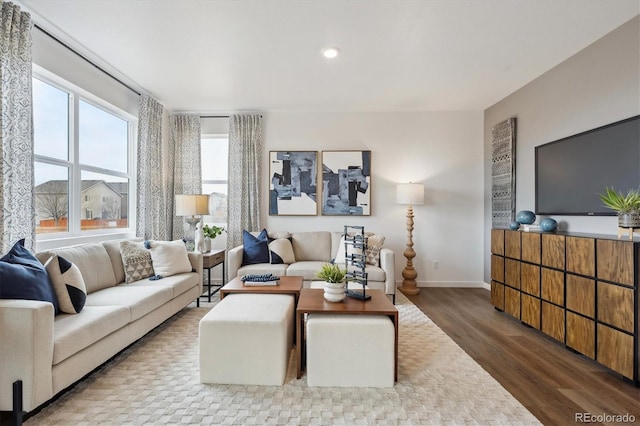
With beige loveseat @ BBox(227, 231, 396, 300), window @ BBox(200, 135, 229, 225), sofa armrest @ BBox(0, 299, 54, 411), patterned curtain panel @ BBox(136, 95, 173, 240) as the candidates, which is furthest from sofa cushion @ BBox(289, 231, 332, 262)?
sofa armrest @ BBox(0, 299, 54, 411)

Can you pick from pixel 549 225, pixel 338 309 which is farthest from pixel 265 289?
pixel 549 225

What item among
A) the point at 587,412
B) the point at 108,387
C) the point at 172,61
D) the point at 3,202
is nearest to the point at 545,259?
the point at 587,412

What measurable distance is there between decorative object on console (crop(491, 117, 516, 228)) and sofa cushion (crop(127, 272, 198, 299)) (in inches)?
158

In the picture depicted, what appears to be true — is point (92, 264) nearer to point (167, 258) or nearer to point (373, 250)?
point (167, 258)

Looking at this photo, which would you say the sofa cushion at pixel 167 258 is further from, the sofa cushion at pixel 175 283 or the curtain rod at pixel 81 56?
the curtain rod at pixel 81 56

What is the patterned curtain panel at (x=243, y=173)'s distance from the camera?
4.63 m

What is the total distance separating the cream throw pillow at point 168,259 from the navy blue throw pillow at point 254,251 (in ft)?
2.59

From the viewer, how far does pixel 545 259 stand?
2750 mm

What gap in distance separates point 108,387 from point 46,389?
388mm

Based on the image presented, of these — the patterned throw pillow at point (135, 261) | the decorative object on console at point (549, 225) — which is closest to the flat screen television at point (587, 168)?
the decorative object on console at point (549, 225)

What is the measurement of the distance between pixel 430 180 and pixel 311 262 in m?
2.23

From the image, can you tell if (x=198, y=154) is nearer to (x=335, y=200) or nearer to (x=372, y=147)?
(x=335, y=200)

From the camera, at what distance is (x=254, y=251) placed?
13.2ft

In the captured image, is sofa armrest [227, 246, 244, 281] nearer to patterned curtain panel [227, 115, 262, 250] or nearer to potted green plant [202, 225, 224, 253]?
potted green plant [202, 225, 224, 253]
